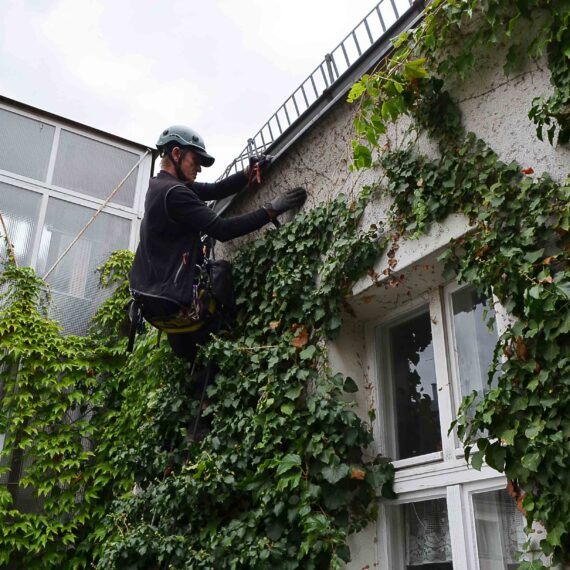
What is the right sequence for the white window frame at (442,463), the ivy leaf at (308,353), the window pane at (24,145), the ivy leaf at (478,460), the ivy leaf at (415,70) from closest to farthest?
the ivy leaf at (478,460) → the white window frame at (442,463) → the ivy leaf at (415,70) → the ivy leaf at (308,353) → the window pane at (24,145)

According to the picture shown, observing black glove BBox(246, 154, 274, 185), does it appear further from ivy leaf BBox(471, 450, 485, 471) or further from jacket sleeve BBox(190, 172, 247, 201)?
ivy leaf BBox(471, 450, 485, 471)

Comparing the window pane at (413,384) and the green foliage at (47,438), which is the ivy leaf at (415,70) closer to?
the window pane at (413,384)

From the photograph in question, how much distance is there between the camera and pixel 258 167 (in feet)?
14.6

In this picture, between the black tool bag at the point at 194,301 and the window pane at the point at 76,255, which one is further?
the window pane at the point at 76,255

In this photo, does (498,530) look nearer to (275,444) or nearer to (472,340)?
(472,340)

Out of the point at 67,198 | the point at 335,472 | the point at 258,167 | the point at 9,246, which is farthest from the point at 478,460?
the point at 67,198

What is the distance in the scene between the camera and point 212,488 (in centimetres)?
362

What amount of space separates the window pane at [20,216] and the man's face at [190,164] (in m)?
3.34

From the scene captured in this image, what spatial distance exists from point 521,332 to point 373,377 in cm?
118

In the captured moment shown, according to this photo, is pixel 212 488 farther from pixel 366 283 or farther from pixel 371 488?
pixel 366 283

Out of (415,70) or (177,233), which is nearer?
(415,70)

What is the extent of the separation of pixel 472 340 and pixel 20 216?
5.60 metres

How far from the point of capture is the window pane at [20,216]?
23.4ft

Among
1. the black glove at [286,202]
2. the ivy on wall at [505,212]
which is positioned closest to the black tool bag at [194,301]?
the black glove at [286,202]
